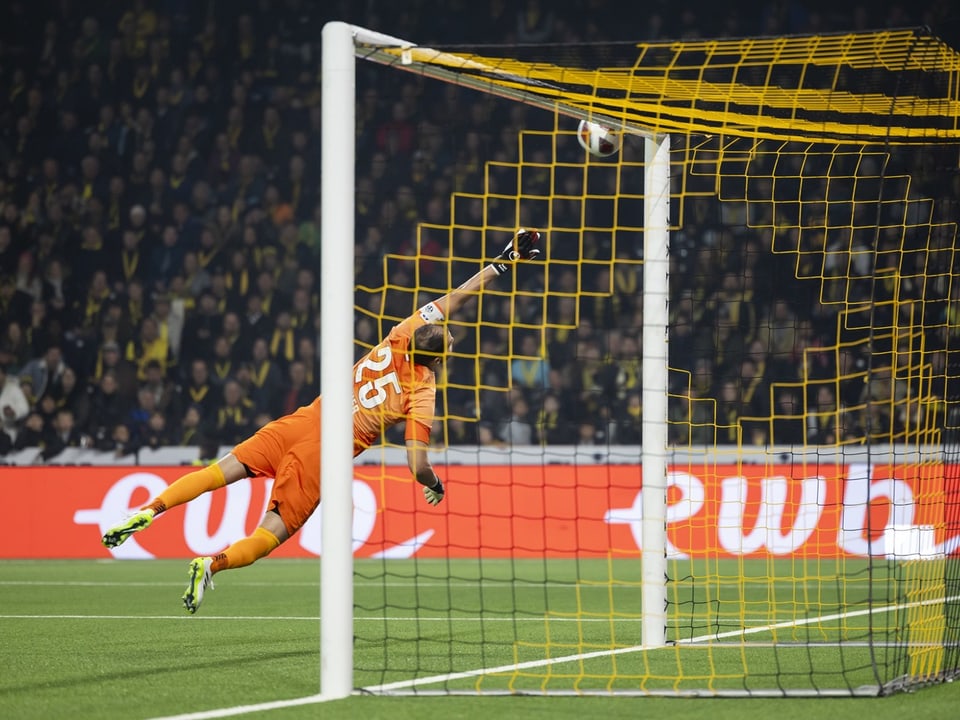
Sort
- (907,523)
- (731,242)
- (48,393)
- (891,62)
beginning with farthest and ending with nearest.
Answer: (731,242) < (48,393) < (907,523) < (891,62)

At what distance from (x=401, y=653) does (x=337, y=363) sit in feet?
6.67

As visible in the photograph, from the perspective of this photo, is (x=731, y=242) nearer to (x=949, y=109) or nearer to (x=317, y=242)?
(x=317, y=242)

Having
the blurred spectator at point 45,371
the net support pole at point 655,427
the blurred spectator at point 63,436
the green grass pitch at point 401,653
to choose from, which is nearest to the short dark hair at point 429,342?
the net support pole at point 655,427

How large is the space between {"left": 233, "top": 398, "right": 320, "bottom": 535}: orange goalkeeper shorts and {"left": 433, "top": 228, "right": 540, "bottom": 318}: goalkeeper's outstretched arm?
86 cm

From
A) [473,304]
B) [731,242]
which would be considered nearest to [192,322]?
[473,304]

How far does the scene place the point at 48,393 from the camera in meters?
15.0

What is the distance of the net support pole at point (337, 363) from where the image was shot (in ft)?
16.5

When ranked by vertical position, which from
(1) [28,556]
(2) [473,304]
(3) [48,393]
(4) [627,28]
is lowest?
(1) [28,556]

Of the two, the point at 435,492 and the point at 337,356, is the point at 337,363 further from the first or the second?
the point at 435,492

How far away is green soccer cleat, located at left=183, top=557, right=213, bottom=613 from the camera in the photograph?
593 cm

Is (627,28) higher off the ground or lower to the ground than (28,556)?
higher

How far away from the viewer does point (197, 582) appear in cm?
595

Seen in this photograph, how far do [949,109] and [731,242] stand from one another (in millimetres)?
10040

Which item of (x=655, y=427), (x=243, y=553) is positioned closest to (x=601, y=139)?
(x=655, y=427)
